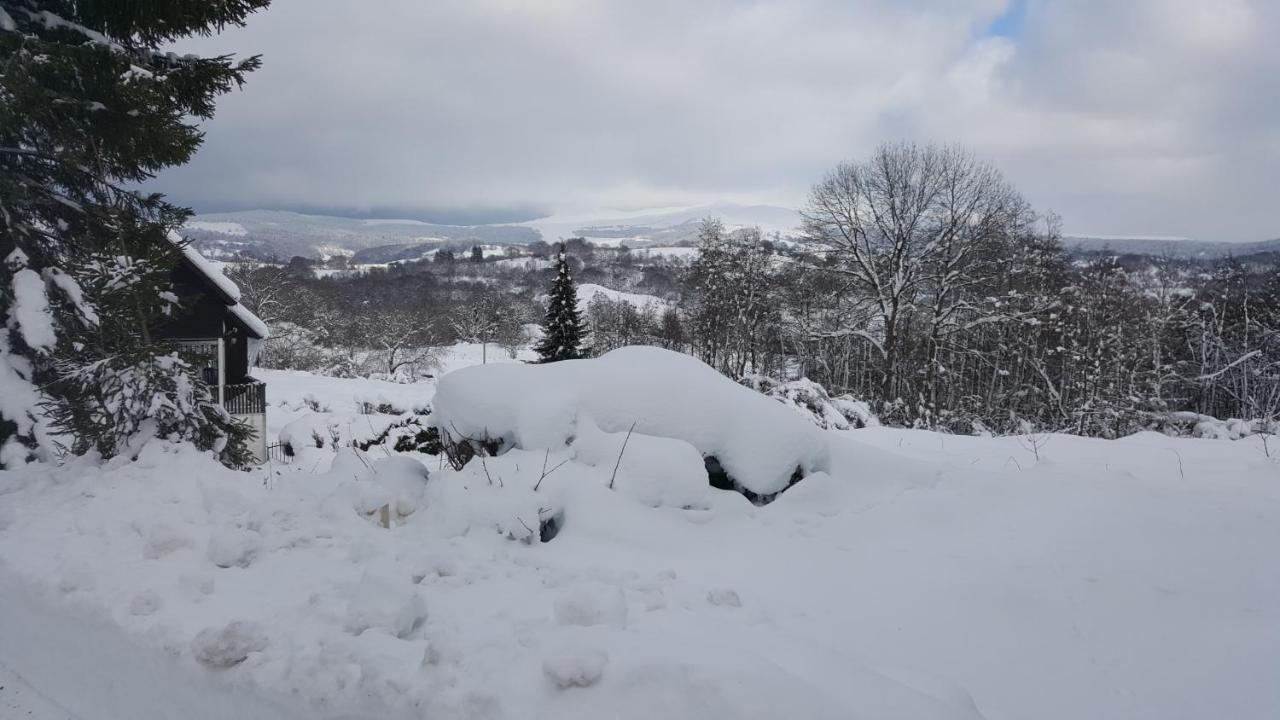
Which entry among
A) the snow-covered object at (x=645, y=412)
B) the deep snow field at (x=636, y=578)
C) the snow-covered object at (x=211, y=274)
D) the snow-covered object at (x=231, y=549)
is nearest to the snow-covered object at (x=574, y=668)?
the deep snow field at (x=636, y=578)

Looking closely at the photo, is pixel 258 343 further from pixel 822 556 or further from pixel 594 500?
pixel 822 556

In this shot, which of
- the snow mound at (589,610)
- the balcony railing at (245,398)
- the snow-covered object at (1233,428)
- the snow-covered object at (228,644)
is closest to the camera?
the snow-covered object at (228,644)

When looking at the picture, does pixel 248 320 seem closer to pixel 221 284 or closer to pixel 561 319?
pixel 221 284

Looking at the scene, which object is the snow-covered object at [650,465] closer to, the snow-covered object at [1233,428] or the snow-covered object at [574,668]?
the snow-covered object at [574,668]

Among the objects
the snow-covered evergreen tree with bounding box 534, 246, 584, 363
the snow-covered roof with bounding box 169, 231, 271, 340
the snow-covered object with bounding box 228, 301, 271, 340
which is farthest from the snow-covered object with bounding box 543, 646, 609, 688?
the snow-covered evergreen tree with bounding box 534, 246, 584, 363

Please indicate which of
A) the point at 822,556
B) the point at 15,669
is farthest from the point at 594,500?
the point at 15,669

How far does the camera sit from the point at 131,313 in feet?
18.3

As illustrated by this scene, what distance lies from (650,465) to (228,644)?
8.91 ft

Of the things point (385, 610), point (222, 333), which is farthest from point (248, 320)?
point (385, 610)

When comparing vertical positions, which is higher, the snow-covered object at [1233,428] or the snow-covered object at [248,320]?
the snow-covered object at [248,320]

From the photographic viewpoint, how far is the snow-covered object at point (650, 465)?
14.1ft

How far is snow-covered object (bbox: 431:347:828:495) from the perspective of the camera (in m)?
4.82

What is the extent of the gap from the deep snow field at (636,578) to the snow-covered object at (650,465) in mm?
19

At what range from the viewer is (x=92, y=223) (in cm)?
583
